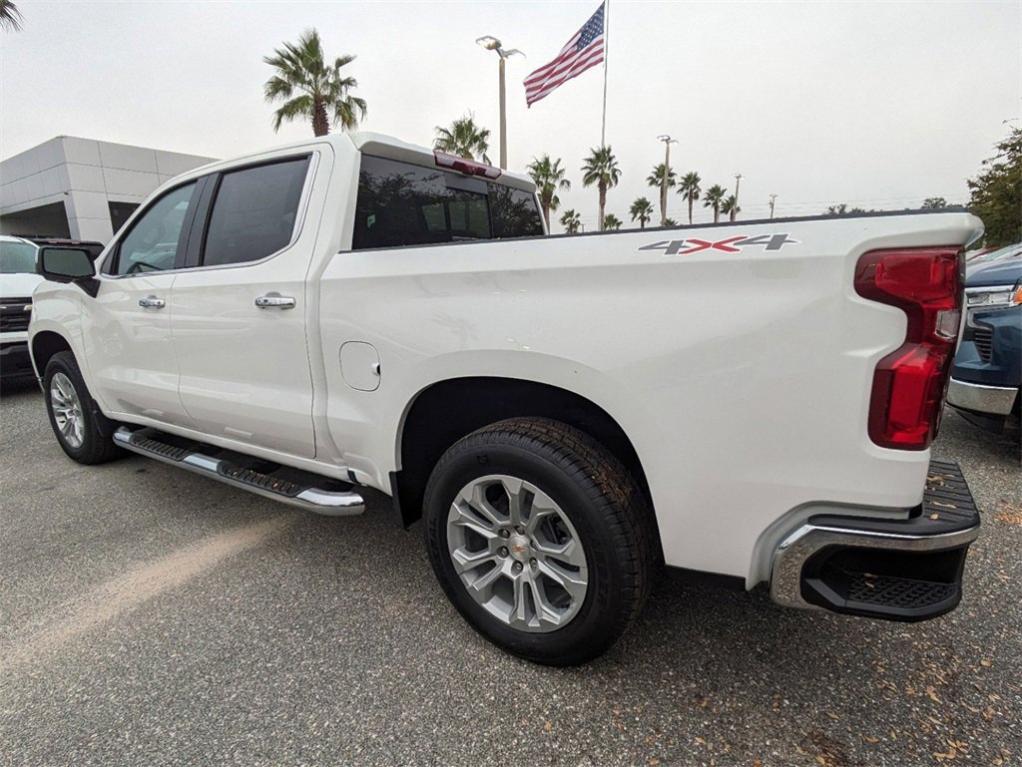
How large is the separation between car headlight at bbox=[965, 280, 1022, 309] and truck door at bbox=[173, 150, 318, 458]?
4.07 metres

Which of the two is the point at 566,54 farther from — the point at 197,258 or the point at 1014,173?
the point at 1014,173

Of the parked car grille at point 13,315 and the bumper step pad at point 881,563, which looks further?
the parked car grille at point 13,315

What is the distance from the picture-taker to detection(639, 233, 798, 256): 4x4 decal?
1399mm

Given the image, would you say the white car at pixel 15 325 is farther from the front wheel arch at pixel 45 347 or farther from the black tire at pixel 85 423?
the black tire at pixel 85 423

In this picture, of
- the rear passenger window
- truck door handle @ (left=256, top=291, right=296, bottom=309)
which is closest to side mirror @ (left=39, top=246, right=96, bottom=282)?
the rear passenger window

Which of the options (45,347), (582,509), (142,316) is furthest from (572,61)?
(582,509)

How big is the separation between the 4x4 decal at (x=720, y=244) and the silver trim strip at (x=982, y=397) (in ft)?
9.49

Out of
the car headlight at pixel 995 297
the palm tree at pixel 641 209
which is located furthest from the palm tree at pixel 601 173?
the car headlight at pixel 995 297

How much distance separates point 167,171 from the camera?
21.9 metres

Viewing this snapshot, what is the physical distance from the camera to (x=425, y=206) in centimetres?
276

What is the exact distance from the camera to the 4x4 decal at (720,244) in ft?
4.59

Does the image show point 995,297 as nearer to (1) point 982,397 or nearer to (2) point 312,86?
(1) point 982,397

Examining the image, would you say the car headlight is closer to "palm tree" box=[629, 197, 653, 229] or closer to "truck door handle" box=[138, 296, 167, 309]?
"truck door handle" box=[138, 296, 167, 309]

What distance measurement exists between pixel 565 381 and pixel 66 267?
11.0ft
